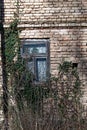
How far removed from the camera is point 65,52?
8695 mm

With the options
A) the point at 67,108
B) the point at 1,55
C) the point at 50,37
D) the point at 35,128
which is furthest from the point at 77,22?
the point at 35,128

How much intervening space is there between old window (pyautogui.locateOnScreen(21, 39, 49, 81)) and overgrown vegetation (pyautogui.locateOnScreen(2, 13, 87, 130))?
0.16 meters

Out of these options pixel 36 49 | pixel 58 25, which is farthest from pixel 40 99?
pixel 58 25

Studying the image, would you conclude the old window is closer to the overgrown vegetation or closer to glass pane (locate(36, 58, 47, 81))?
glass pane (locate(36, 58, 47, 81))

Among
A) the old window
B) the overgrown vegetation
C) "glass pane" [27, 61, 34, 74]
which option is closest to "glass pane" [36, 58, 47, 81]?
the old window

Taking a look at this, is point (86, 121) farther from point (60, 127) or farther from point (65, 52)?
point (65, 52)

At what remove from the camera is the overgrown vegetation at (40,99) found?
19.7ft

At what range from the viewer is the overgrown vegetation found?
6.02 meters

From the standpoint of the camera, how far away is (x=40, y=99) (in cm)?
696

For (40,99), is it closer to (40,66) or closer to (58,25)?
(40,66)

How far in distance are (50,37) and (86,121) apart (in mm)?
3086

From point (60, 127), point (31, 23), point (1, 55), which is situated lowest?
point (60, 127)

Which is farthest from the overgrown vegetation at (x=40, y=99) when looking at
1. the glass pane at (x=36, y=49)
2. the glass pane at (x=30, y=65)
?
the glass pane at (x=36, y=49)

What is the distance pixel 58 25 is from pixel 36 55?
83 cm
